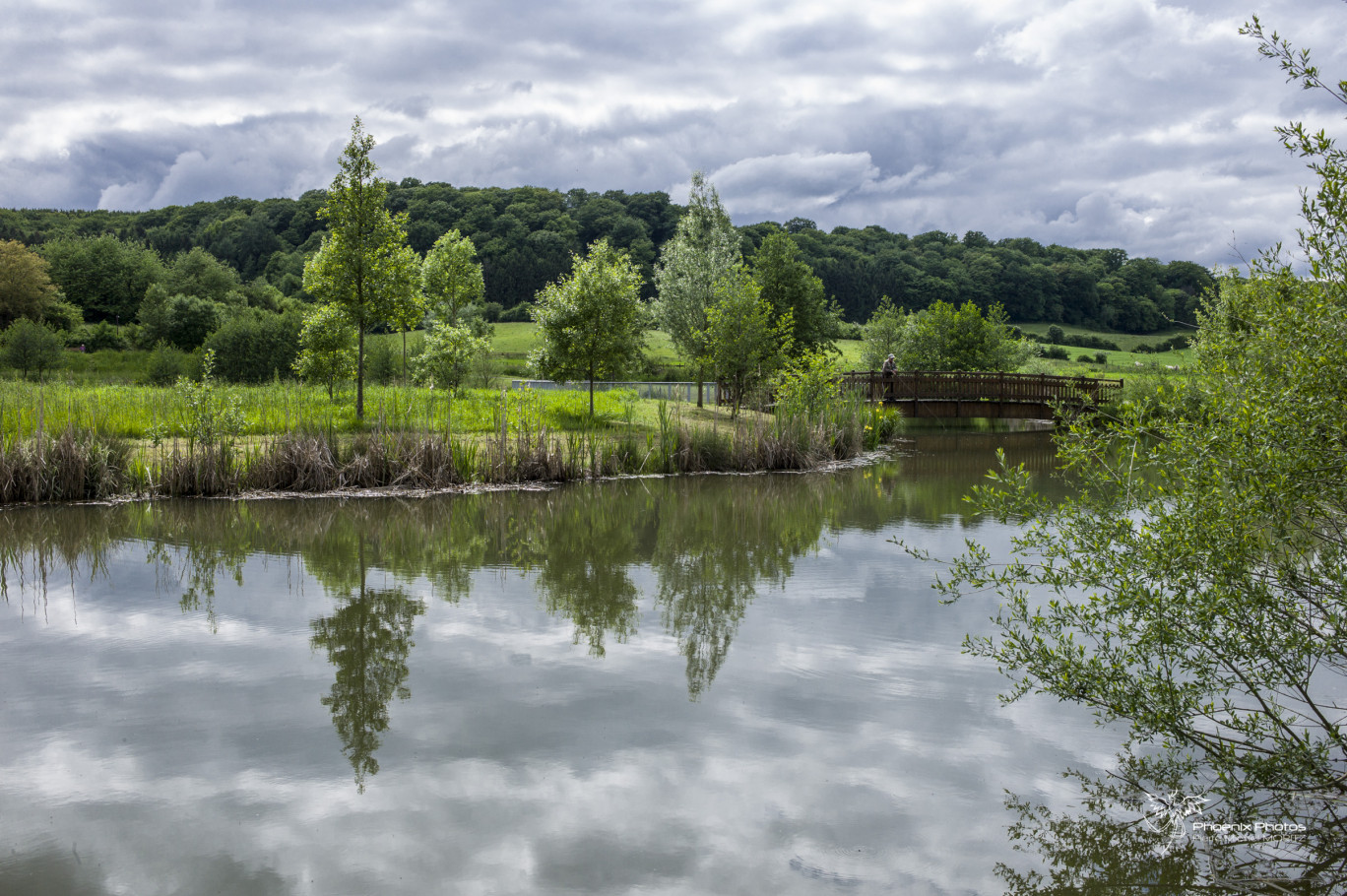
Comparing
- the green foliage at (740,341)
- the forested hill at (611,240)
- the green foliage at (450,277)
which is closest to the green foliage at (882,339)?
the green foliage at (740,341)

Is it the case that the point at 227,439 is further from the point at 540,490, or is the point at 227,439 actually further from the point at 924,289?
the point at 924,289

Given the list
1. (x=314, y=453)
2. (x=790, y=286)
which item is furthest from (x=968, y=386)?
(x=314, y=453)

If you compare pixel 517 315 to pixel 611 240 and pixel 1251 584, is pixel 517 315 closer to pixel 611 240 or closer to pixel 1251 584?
pixel 611 240

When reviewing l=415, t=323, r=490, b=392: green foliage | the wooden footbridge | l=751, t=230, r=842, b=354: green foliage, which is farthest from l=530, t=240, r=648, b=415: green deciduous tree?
the wooden footbridge

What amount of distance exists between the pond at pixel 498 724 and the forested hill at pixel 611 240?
72.1 meters

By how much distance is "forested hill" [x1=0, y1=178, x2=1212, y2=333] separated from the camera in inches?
3273

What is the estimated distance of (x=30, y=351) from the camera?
37812 millimetres

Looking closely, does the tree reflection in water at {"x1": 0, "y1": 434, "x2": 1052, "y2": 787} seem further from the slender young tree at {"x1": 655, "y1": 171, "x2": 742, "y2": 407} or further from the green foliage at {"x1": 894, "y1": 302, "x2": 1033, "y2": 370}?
the green foliage at {"x1": 894, "y1": 302, "x2": 1033, "y2": 370}

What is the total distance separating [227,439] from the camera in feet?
48.4

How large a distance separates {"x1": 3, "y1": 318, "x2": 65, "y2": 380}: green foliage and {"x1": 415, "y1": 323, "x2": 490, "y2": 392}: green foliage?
19772 mm

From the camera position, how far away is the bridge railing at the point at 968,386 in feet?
122

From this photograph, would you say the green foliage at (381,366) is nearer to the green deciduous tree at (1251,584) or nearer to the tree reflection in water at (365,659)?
the tree reflection in water at (365,659)

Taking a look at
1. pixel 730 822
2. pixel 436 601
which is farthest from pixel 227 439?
pixel 730 822

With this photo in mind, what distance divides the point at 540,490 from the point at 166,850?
11.8 m
